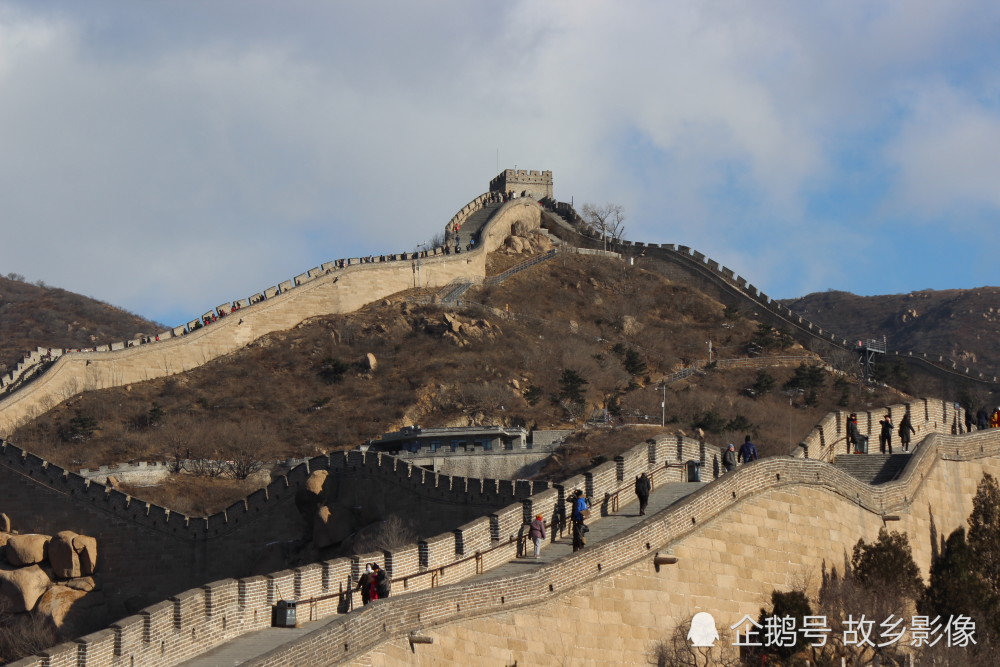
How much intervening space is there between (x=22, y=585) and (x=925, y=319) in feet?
278

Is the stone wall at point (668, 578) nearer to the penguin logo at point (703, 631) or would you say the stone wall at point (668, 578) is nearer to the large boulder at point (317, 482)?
the penguin logo at point (703, 631)

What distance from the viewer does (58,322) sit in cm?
9575

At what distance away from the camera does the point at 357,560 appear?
24.7m

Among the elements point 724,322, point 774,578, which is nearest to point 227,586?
point 774,578

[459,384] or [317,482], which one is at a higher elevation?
[459,384]

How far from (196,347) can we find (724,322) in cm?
2132

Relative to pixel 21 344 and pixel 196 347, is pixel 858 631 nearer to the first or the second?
pixel 196 347

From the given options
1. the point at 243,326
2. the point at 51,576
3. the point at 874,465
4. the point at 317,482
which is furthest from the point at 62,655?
the point at 243,326

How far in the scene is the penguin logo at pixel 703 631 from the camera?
24.2 metres

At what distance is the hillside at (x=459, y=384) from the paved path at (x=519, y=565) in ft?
71.9

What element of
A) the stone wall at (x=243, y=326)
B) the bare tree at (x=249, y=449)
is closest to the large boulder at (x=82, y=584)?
the bare tree at (x=249, y=449)

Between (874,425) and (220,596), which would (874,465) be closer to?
(874,425)

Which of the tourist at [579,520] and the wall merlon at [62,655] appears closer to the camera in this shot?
the wall merlon at [62,655]

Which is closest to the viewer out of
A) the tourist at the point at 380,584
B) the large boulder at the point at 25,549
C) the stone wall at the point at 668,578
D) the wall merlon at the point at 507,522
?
the stone wall at the point at 668,578
